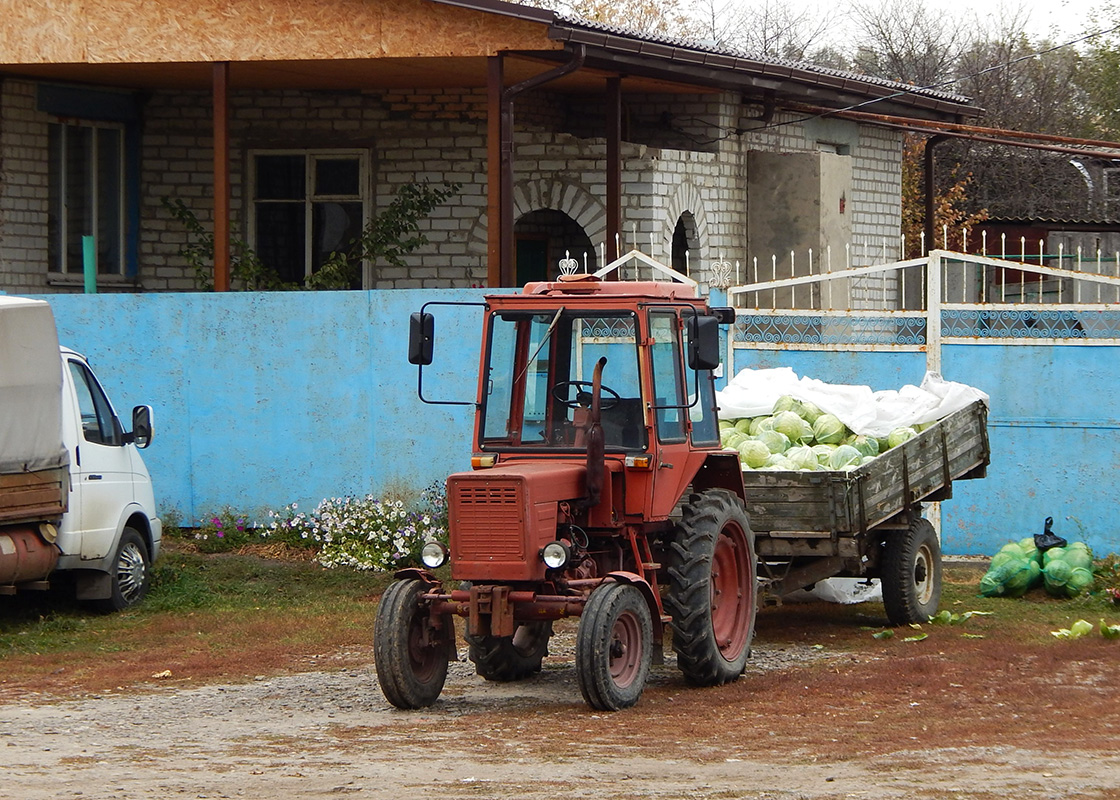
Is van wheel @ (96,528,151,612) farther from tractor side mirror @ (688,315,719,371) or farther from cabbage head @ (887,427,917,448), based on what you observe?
cabbage head @ (887,427,917,448)

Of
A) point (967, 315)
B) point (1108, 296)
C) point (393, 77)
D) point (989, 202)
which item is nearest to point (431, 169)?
point (393, 77)

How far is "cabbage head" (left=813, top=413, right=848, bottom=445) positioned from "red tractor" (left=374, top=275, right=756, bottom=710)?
192cm

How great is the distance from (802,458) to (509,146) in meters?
5.13

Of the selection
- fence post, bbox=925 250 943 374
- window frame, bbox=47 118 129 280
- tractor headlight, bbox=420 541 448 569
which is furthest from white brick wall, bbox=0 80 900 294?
tractor headlight, bbox=420 541 448 569

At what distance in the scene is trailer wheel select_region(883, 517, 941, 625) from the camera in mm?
10789

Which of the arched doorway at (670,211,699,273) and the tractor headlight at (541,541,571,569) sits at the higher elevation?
the arched doorway at (670,211,699,273)

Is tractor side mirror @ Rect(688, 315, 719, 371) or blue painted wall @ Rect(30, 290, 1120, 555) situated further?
blue painted wall @ Rect(30, 290, 1120, 555)

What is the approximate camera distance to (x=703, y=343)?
27.3 feet

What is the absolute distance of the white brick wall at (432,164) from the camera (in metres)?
17.4

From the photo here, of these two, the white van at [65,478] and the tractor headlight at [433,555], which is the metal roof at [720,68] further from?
the tractor headlight at [433,555]

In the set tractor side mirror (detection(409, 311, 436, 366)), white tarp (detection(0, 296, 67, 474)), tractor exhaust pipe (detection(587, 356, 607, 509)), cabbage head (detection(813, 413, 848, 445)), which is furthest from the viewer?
cabbage head (detection(813, 413, 848, 445))

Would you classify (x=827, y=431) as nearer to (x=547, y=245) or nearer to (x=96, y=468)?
(x=96, y=468)

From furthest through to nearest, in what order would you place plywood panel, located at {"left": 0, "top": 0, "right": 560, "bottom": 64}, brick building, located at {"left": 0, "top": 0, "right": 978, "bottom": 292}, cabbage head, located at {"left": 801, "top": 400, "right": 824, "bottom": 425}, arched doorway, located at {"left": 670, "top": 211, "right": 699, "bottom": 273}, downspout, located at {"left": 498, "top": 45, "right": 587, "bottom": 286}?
arched doorway, located at {"left": 670, "top": 211, "right": 699, "bottom": 273} → brick building, located at {"left": 0, "top": 0, "right": 978, "bottom": 292} → plywood panel, located at {"left": 0, "top": 0, "right": 560, "bottom": 64} → downspout, located at {"left": 498, "top": 45, "right": 587, "bottom": 286} → cabbage head, located at {"left": 801, "top": 400, "right": 824, "bottom": 425}

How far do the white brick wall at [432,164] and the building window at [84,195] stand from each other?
227 mm
